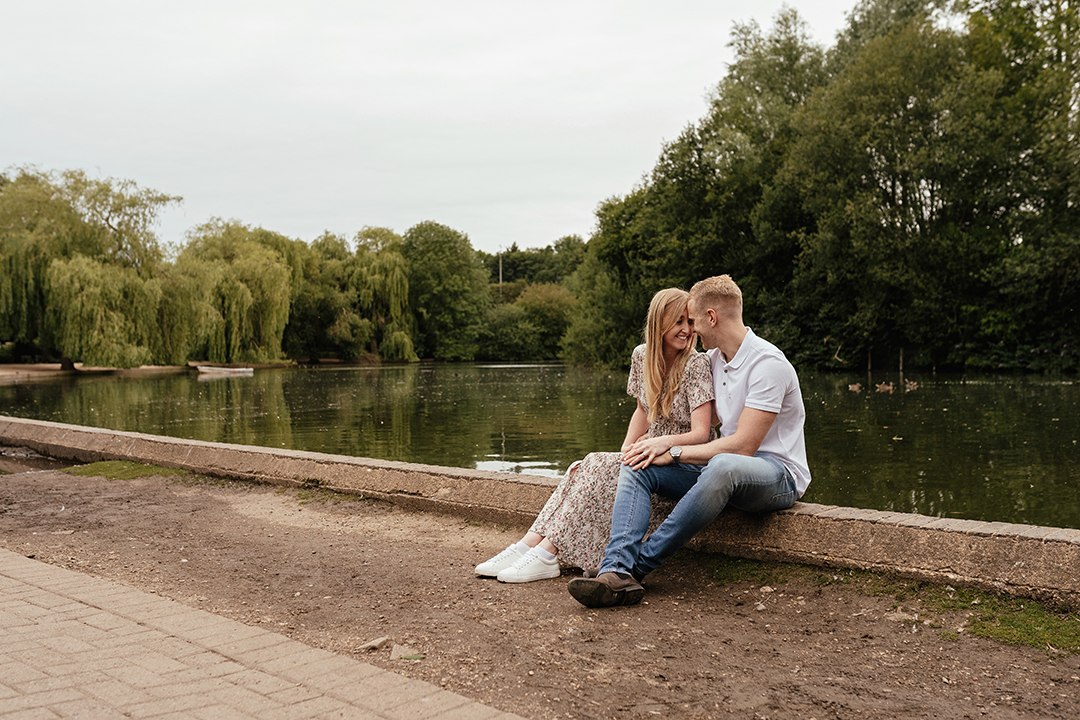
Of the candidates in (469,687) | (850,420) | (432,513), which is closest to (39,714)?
(469,687)

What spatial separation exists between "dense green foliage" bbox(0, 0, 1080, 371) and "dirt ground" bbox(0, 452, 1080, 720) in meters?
26.8

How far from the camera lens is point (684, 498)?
3.84 m

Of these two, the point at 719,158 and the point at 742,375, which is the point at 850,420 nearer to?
the point at 742,375

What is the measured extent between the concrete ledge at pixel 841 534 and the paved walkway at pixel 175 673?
1968 millimetres

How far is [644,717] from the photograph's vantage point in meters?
2.67

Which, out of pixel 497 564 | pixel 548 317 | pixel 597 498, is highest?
pixel 548 317

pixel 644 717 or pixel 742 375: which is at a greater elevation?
pixel 742 375

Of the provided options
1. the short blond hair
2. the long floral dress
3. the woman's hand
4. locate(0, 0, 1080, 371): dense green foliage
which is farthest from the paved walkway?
locate(0, 0, 1080, 371): dense green foliage

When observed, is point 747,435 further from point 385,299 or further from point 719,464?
point 385,299

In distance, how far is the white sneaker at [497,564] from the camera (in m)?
4.26

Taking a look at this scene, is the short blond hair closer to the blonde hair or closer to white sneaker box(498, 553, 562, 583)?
the blonde hair

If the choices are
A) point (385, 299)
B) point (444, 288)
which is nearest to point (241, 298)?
point (385, 299)

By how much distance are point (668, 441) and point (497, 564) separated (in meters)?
1.03

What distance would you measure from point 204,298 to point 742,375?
3543 cm
